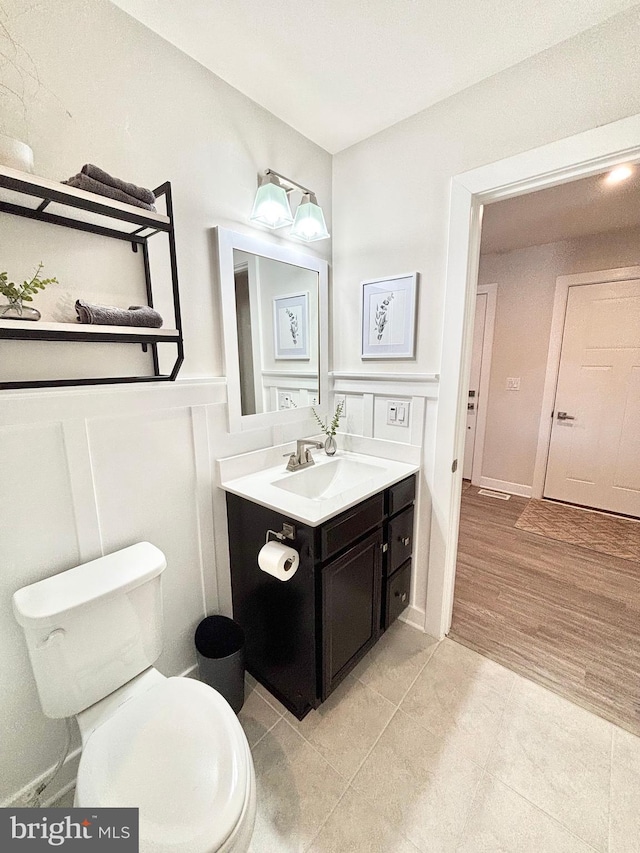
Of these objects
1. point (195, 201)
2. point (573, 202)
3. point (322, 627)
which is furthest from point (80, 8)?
point (573, 202)

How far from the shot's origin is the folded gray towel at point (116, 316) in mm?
965

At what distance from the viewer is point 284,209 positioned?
4.83ft

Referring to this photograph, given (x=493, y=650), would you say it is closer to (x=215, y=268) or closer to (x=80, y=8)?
(x=215, y=268)

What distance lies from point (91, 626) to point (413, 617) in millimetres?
1531

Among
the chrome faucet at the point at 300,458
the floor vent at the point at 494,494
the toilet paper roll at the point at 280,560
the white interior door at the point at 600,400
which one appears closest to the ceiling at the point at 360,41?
the chrome faucet at the point at 300,458

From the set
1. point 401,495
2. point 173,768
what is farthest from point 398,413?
point 173,768

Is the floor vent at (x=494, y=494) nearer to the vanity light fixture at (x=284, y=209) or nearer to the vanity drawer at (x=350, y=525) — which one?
the vanity drawer at (x=350, y=525)

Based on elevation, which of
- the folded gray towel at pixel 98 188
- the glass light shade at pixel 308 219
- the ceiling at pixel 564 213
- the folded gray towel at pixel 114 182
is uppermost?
the ceiling at pixel 564 213

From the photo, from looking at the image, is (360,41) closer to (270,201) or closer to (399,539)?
(270,201)

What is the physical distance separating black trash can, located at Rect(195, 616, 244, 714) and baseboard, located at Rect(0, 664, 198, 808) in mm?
442

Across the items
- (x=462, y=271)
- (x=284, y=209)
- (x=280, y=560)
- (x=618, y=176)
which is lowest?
(x=280, y=560)

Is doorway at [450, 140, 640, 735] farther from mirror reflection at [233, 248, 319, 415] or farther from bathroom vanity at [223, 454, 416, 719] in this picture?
mirror reflection at [233, 248, 319, 415]

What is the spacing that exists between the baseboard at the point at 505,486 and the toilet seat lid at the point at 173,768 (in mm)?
3438

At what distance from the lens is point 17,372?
0.97 m
